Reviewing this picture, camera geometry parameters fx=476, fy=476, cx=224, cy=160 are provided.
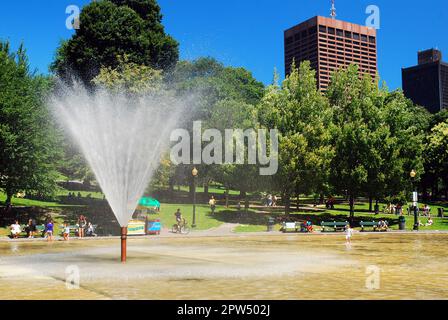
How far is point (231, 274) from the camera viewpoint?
15367mm

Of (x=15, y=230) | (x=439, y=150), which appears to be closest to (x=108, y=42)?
(x=15, y=230)

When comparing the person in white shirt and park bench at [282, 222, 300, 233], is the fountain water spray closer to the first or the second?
the person in white shirt

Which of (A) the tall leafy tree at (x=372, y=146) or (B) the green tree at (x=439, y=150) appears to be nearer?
(A) the tall leafy tree at (x=372, y=146)

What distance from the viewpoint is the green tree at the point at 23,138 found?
120 ft

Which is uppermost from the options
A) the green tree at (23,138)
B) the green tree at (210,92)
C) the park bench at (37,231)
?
the green tree at (210,92)

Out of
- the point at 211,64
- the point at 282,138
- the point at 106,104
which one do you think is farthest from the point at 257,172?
the point at 211,64

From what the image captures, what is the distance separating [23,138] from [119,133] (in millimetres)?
7924

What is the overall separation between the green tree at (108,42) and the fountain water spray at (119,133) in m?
2.72

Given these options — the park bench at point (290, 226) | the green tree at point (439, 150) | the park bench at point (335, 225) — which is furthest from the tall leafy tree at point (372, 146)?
the green tree at point (439, 150)

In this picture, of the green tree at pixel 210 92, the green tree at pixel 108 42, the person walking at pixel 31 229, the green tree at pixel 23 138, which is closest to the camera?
the person walking at pixel 31 229

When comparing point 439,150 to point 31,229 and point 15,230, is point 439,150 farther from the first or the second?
point 15,230

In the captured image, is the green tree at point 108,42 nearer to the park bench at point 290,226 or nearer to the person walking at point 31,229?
the person walking at point 31,229

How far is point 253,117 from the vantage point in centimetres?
4809

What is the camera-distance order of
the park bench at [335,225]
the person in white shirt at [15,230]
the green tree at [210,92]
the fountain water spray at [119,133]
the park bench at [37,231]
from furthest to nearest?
the green tree at [210,92], the park bench at [335,225], the park bench at [37,231], the person in white shirt at [15,230], the fountain water spray at [119,133]
